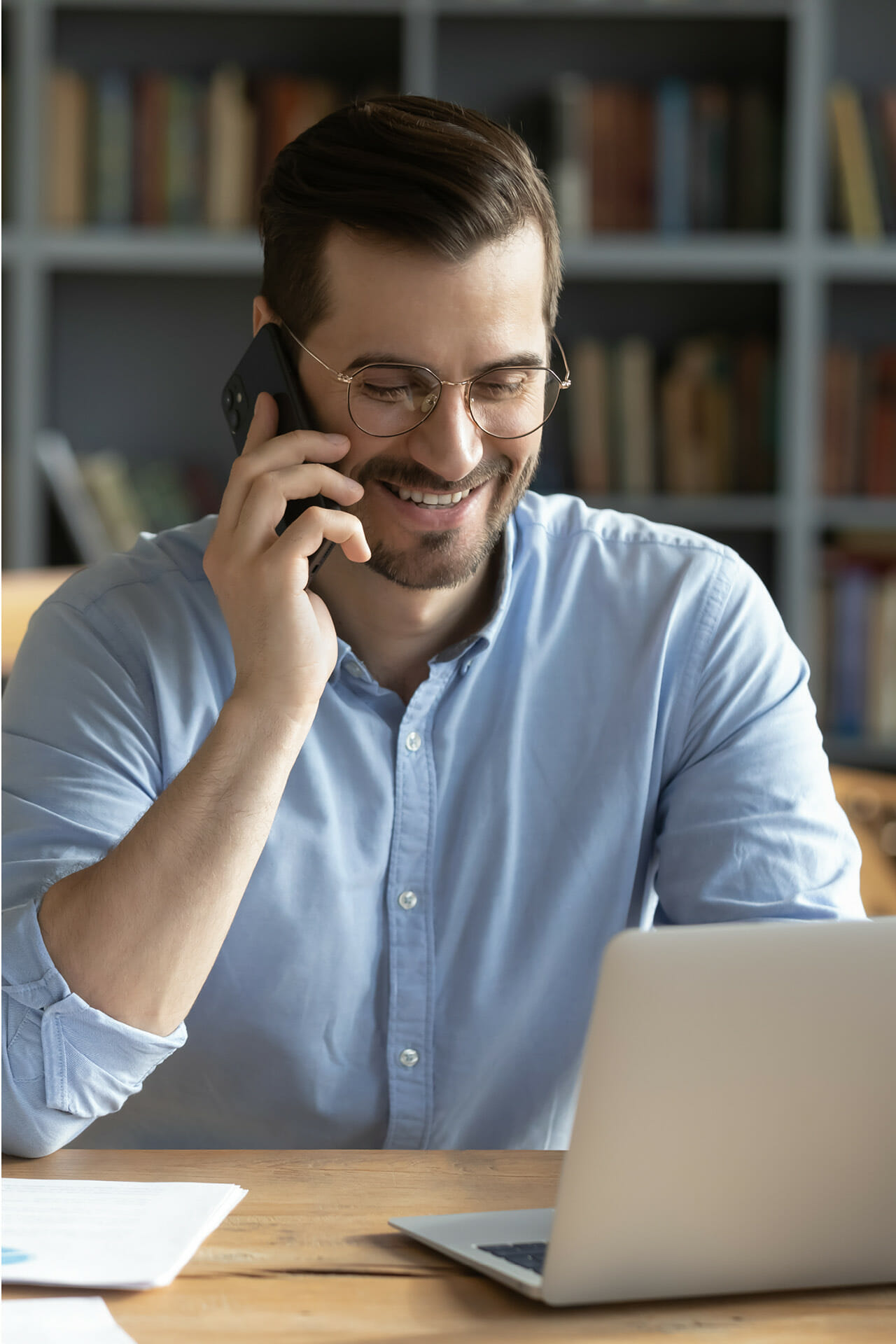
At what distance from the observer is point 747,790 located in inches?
45.9

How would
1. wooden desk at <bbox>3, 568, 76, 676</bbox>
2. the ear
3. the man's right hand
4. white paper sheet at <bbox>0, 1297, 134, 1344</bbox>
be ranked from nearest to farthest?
white paper sheet at <bbox>0, 1297, 134, 1344</bbox>, the man's right hand, the ear, wooden desk at <bbox>3, 568, 76, 676</bbox>

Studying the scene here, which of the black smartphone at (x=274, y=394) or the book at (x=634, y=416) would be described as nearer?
the black smartphone at (x=274, y=394)

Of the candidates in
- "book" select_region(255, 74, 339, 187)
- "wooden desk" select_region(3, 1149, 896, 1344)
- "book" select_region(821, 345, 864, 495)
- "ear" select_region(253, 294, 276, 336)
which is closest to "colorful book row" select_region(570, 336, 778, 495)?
"book" select_region(821, 345, 864, 495)

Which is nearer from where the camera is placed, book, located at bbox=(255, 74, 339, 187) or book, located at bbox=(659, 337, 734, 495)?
book, located at bbox=(255, 74, 339, 187)

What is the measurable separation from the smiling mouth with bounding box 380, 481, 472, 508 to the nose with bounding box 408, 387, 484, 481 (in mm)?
29

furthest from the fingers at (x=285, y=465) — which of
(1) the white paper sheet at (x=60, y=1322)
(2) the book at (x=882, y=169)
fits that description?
(2) the book at (x=882, y=169)

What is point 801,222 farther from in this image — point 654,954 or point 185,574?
point 654,954

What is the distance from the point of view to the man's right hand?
1093mm

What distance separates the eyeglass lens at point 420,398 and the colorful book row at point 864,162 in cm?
192

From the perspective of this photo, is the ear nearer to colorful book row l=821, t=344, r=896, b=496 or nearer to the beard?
the beard

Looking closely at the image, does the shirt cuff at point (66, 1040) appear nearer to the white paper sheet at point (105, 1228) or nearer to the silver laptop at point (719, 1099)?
the white paper sheet at point (105, 1228)

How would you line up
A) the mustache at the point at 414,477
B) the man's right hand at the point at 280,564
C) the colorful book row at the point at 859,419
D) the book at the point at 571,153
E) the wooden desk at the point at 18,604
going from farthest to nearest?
the colorful book row at the point at 859,419 → the book at the point at 571,153 → the wooden desk at the point at 18,604 → the mustache at the point at 414,477 → the man's right hand at the point at 280,564

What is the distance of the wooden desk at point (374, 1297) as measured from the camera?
646 mm

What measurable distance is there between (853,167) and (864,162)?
2 centimetres
